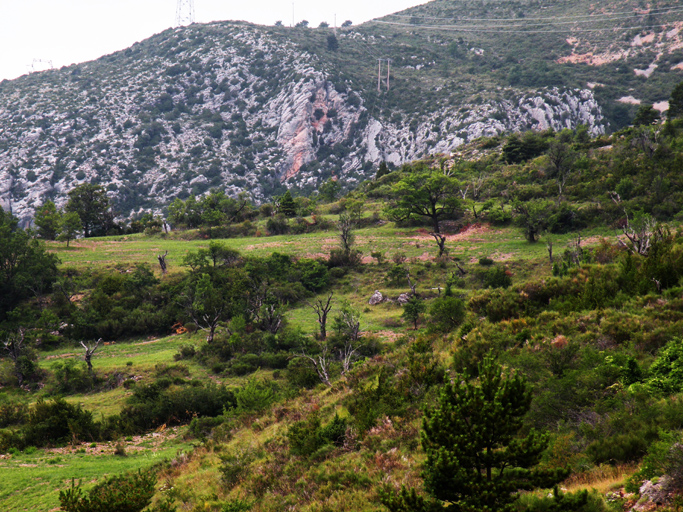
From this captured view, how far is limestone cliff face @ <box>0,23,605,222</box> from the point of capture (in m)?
106

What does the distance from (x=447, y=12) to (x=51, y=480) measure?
210844mm

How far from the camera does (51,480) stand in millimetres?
13836

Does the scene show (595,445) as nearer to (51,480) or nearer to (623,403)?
(623,403)

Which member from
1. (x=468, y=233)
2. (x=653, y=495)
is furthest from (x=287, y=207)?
(x=653, y=495)

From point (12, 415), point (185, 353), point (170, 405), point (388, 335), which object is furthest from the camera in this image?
point (185, 353)

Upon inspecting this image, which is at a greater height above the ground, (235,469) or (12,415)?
(235,469)

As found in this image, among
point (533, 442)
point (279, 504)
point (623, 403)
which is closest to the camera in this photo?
point (533, 442)

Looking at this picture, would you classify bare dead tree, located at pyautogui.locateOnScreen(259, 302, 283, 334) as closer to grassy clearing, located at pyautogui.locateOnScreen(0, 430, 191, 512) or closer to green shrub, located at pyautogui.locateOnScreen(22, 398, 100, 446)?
grassy clearing, located at pyautogui.locateOnScreen(0, 430, 191, 512)

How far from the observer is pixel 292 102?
13100 centimetres

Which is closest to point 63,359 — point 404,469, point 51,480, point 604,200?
point 51,480

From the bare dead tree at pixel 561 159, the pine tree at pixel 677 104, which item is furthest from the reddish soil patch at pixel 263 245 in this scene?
the pine tree at pixel 677 104

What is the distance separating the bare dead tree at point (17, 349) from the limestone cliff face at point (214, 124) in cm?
7921

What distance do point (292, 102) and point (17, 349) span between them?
4651 inches

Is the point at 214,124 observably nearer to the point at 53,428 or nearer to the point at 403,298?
the point at 403,298
